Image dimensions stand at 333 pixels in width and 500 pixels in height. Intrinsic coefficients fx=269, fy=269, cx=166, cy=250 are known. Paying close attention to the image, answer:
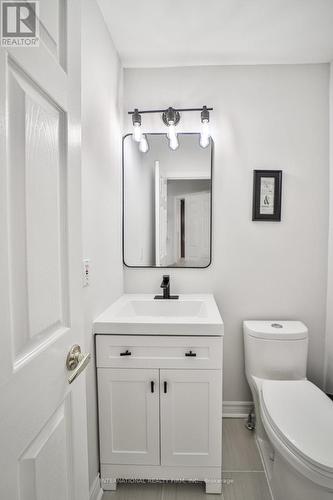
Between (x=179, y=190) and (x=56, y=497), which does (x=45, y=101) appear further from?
(x=179, y=190)

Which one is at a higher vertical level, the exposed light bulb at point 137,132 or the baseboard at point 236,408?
the exposed light bulb at point 137,132

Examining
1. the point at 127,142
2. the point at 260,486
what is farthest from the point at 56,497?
the point at 127,142

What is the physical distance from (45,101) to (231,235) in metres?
1.51

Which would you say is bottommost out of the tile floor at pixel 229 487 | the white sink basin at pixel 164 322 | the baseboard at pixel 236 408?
the tile floor at pixel 229 487

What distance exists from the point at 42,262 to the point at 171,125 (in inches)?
58.9

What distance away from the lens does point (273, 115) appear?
1.87m

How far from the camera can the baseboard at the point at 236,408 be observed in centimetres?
195

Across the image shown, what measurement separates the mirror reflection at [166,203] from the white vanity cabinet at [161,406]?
2.35 ft

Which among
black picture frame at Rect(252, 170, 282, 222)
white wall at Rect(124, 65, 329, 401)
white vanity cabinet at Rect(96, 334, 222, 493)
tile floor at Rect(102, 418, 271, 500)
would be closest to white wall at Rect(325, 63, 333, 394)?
white wall at Rect(124, 65, 329, 401)

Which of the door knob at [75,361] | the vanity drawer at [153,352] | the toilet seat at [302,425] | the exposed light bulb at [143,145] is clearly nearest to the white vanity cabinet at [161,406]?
the vanity drawer at [153,352]

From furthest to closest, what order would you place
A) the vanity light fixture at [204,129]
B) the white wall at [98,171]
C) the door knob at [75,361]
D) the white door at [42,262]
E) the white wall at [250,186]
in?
the white wall at [250,186] < the vanity light fixture at [204,129] < the white wall at [98,171] < the door knob at [75,361] < the white door at [42,262]

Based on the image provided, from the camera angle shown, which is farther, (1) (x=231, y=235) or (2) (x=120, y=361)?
(1) (x=231, y=235)

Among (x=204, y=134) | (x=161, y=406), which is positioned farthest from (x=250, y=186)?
(x=161, y=406)

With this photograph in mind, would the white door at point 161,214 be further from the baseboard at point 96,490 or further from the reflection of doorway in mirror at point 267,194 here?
the baseboard at point 96,490
